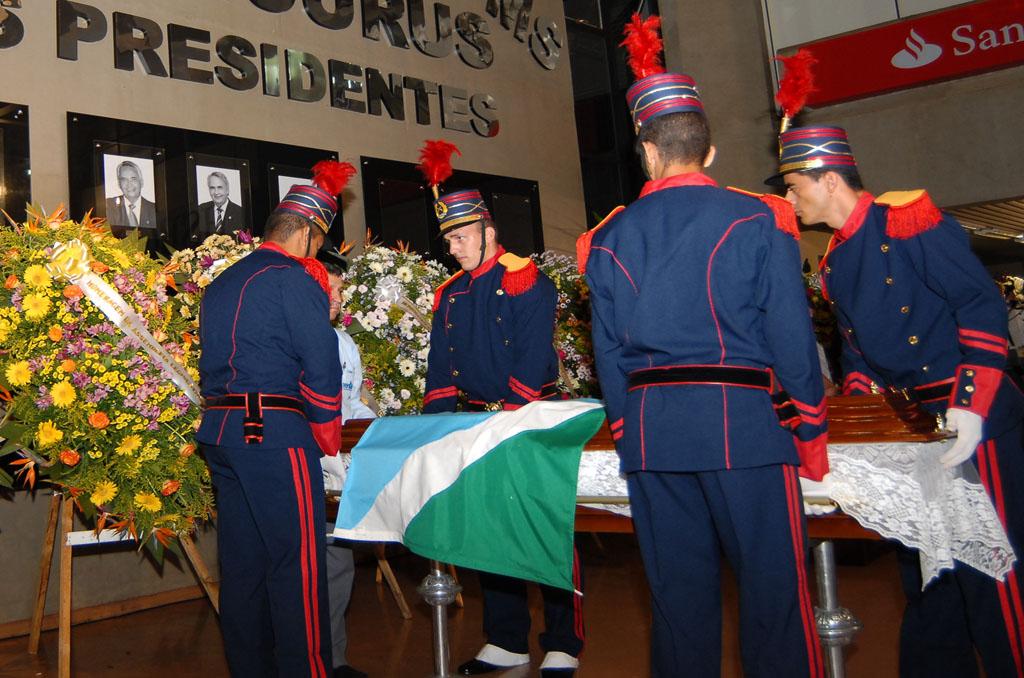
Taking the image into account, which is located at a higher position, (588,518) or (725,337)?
(725,337)

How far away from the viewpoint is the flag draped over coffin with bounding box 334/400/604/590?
245 centimetres

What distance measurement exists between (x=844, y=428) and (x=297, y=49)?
5947 millimetres

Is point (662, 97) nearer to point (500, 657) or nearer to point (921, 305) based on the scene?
point (921, 305)

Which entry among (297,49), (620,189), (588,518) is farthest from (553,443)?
(620,189)

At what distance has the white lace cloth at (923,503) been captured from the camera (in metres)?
1.99

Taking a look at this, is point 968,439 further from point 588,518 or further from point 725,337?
point 588,518

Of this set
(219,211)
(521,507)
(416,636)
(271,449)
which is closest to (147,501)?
(271,449)

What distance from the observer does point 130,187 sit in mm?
5949

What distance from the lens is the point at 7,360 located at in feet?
11.2

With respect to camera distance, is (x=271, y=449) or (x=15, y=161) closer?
(x=271, y=449)

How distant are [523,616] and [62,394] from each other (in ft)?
5.89

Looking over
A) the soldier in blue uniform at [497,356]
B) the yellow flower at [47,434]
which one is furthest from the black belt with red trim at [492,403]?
the yellow flower at [47,434]

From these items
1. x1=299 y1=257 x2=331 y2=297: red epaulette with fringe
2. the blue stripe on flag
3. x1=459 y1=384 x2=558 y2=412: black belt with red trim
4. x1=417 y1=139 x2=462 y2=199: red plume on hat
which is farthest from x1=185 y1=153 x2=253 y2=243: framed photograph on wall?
the blue stripe on flag

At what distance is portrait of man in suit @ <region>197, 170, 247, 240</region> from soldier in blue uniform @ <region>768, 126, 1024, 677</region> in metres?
4.53
